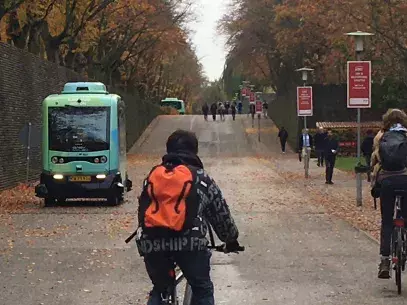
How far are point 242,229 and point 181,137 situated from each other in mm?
10261

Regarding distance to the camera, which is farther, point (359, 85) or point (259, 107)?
point (259, 107)

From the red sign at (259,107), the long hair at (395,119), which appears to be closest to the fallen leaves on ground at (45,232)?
the long hair at (395,119)

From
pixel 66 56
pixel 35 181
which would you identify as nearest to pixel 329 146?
pixel 35 181

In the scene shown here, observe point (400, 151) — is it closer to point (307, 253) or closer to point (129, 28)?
point (307, 253)

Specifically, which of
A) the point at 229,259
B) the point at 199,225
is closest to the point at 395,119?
the point at 229,259

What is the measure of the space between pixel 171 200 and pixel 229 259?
6.70 metres

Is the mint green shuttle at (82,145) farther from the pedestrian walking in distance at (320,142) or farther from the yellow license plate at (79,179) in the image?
the pedestrian walking in distance at (320,142)

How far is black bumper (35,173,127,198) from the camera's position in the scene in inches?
815

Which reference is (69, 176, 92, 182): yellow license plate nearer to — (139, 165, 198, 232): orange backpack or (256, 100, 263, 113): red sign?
(139, 165, 198, 232): orange backpack

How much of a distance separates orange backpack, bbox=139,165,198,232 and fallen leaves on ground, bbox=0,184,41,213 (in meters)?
14.3

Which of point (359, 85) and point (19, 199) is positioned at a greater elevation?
point (359, 85)

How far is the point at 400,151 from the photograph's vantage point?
9.22 metres

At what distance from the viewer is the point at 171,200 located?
5.46m

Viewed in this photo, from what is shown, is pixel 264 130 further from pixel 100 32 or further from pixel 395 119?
pixel 395 119
